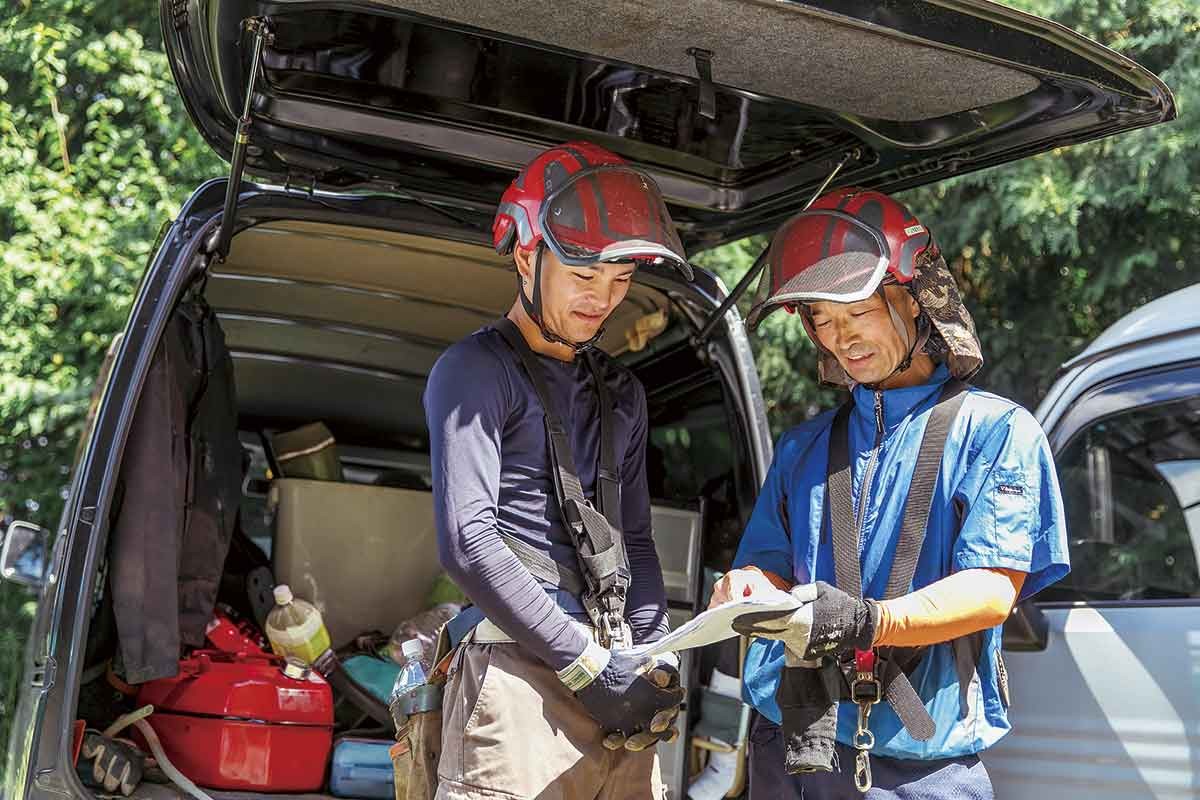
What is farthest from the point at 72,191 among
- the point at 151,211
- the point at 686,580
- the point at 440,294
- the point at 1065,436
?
the point at 1065,436

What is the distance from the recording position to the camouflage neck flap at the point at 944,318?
2832 mm

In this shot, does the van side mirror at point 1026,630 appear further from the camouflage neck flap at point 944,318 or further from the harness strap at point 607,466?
the harness strap at point 607,466

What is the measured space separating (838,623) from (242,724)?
2088 millimetres

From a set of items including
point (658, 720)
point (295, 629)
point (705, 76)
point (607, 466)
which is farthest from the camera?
point (295, 629)

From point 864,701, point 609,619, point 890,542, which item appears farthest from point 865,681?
point 609,619

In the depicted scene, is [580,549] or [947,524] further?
[580,549]

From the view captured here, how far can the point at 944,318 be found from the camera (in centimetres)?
286

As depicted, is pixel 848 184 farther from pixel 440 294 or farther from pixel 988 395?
pixel 440 294

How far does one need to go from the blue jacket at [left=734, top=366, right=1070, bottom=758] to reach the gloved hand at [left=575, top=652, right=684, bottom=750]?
219 millimetres

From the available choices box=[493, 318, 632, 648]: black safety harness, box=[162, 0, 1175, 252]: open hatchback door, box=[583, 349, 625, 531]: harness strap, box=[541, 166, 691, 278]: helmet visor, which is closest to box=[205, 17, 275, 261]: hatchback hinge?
box=[162, 0, 1175, 252]: open hatchback door

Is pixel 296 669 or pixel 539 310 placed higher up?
pixel 539 310

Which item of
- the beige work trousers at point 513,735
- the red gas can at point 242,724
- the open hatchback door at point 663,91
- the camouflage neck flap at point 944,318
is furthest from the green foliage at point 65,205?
the camouflage neck flap at point 944,318

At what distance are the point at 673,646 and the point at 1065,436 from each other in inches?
69.7

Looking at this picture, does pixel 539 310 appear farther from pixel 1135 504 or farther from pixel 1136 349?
pixel 1135 504
